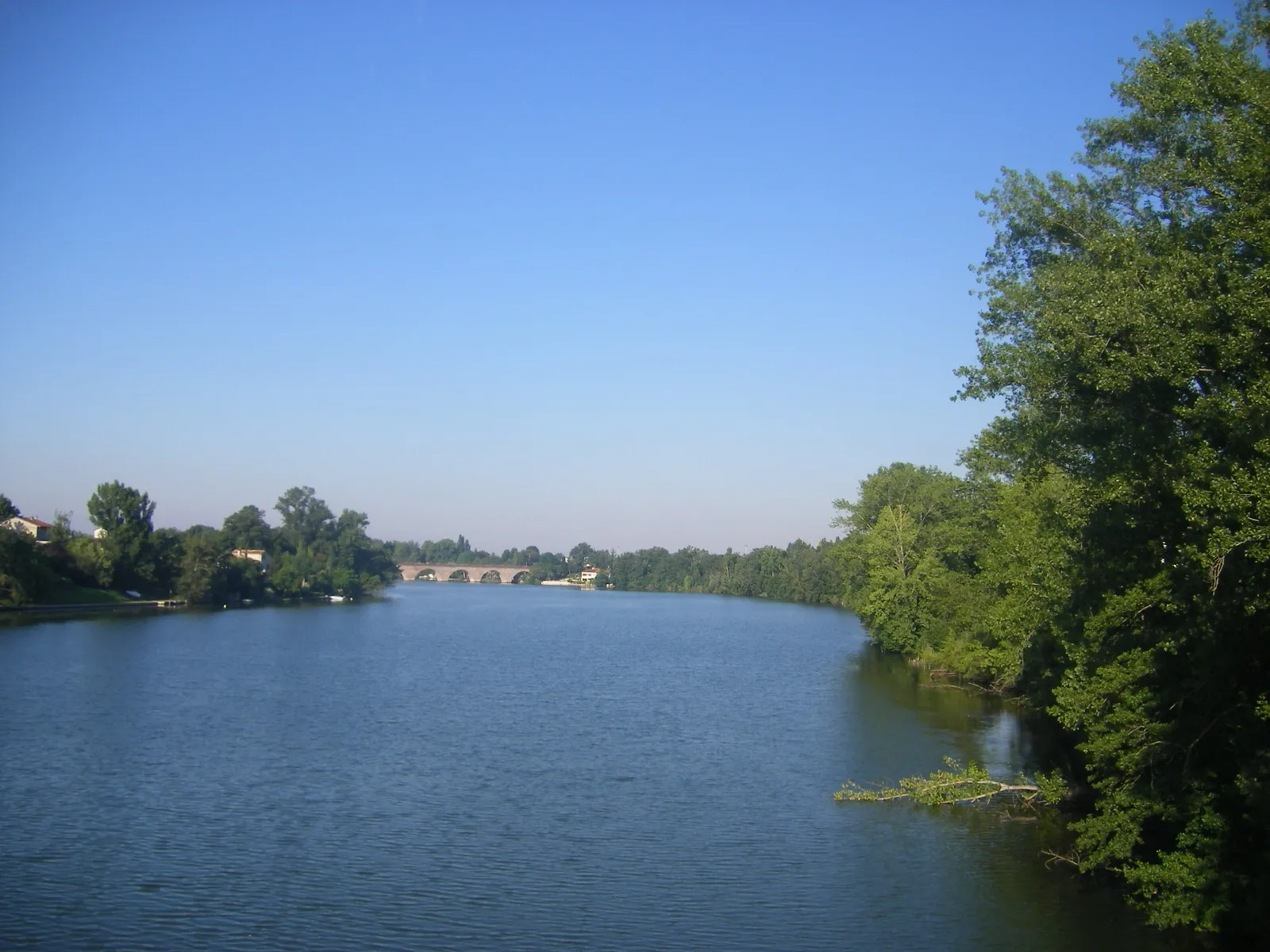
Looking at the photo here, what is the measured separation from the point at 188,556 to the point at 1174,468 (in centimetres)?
8579

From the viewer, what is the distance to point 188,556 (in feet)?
282

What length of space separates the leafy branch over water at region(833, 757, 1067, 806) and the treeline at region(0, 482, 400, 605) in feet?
205

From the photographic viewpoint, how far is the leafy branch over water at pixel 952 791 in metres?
19.8

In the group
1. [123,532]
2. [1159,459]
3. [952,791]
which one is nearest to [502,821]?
[952,791]

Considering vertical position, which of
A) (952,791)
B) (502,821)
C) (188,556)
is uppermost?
(188,556)

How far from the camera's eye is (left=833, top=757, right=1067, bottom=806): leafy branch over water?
65.0 feet

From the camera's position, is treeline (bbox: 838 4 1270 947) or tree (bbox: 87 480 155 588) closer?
treeline (bbox: 838 4 1270 947)

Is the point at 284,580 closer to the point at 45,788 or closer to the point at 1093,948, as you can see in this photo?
the point at 45,788

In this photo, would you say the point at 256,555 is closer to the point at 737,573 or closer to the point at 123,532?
the point at 123,532

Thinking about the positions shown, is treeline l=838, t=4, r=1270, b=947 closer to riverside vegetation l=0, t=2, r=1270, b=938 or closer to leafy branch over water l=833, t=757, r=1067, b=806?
riverside vegetation l=0, t=2, r=1270, b=938

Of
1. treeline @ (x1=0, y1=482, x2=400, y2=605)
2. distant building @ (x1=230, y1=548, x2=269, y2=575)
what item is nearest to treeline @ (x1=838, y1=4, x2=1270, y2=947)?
treeline @ (x1=0, y1=482, x2=400, y2=605)

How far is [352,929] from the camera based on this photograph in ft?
46.6

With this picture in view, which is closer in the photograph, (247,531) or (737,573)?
(247,531)

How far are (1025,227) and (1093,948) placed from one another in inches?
486
